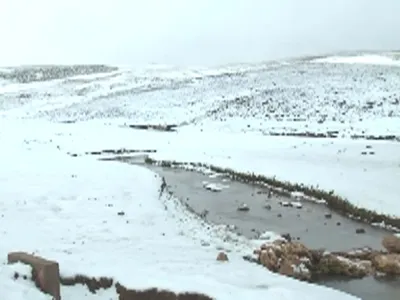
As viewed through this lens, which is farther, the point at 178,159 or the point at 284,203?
the point at 178,159

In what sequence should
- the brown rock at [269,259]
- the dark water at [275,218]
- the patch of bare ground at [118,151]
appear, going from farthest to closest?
the patch of bare ground at [118,151]
the dark water at [275,218]
the brown rock at [269,259]

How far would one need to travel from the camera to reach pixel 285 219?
66.6 ft

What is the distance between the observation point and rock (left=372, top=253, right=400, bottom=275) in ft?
46.6

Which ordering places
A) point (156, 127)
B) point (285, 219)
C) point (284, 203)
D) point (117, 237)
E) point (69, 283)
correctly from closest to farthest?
point (69, 283)
point (117, 237)
point (285, 219)
point (284, 203)
point (156, 127)

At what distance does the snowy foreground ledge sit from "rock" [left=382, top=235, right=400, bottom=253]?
140 inches

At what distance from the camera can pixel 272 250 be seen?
49.4 feet

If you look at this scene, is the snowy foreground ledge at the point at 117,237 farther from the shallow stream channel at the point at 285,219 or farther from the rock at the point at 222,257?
the shallow stream channel at the point at 285,219

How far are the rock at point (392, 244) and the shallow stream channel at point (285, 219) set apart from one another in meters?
0.56

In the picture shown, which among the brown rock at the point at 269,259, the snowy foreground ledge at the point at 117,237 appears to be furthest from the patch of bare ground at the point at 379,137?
the brown rock at the point at 269,259

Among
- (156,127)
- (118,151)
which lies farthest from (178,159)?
(156,127)

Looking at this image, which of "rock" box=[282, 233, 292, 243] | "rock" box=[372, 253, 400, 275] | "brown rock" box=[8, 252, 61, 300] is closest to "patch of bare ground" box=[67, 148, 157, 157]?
"rock" box=[282, 233, 292, 243]

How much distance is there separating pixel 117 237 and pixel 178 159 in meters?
19.4

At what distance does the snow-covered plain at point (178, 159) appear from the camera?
12.1 m

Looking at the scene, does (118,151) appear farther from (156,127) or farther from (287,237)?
(287,237)
